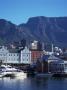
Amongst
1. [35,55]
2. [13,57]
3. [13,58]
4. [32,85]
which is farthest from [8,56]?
[32,85]

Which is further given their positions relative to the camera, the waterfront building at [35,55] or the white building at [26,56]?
the waterfront building at [35,55]

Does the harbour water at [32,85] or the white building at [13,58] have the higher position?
the white building at [13,58]

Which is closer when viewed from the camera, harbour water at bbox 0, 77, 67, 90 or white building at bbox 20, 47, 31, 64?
harbour water at bbox 0, 77, 67, 90

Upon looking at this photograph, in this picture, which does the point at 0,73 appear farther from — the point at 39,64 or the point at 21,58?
the point at 21,58

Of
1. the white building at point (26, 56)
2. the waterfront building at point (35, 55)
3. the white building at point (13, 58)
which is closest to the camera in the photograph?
the white building at point (26, 56)

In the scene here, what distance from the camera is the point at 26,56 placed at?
14338 cm

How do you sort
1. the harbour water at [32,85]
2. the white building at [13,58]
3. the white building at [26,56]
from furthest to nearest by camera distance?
1. the white building at [13,58]
2. the white building at [26,56]
3. the harbour water at [32,85]

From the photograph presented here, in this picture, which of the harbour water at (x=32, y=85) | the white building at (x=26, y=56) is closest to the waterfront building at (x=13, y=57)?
the white building at (x=26, y=56)

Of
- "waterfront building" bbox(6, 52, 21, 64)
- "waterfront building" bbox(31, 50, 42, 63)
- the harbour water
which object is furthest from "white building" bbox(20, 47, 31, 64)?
the harbour water

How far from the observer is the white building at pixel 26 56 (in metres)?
142

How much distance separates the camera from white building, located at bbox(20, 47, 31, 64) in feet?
467

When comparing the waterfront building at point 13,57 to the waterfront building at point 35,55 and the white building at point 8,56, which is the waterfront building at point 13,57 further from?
the waterfront building at point 35,55

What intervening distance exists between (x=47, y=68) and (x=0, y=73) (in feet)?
72.3

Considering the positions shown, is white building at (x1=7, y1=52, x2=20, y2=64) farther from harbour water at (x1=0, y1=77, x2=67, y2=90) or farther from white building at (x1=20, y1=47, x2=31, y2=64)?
harbour water at (x1=0, y1=77, x2=67, y2=90)
